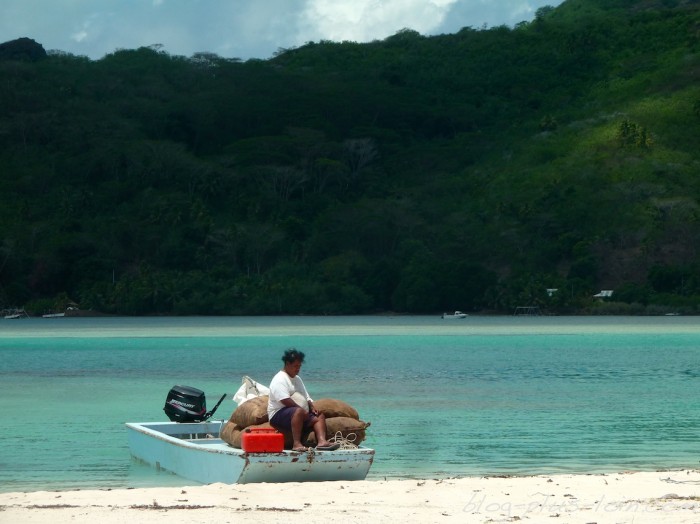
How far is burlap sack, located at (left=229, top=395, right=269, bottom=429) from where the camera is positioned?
1162cm

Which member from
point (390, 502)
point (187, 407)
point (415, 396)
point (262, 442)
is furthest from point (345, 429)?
point (415, 396)

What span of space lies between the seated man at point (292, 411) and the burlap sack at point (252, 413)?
19cm

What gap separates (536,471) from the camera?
520 inches

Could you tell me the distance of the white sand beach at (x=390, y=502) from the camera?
9031 millimetres

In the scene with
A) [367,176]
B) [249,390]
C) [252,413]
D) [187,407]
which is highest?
[367,176]

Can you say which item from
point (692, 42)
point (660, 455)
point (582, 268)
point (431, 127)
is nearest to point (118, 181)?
point (431, 127)

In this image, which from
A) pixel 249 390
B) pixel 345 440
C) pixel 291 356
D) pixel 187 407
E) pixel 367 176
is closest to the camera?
pixel 291 356

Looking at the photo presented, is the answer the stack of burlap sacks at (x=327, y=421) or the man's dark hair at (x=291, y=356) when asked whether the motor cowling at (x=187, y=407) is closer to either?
the stack of burlap sacks at (x=327, y=421)

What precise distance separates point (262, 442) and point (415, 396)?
13477 millimetres

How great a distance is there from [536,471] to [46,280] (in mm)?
84155

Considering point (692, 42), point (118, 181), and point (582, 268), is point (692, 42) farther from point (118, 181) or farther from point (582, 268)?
point (118, 181)

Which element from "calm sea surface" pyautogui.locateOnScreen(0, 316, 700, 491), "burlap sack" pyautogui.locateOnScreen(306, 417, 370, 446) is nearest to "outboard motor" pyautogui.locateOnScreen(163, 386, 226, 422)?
"calm sea surface" pyautogui.locateOnScreen(0, 316, 700, 491)

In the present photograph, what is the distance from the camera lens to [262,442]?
11.0 m

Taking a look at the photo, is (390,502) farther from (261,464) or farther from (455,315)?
(455,315)
